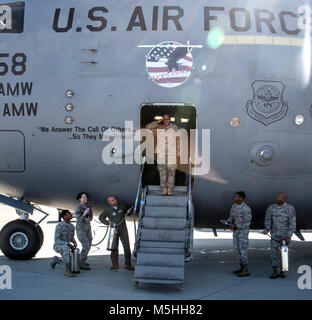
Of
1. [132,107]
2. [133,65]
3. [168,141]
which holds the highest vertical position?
[133,65]

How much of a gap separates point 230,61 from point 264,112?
1309mm

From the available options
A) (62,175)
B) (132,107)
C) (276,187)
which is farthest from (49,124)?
(276,187)

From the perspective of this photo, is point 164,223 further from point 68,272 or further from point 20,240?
point 20,240

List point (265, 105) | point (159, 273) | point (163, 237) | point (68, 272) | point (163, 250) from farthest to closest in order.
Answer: point (265, 105)
point (68, 272)
point (163, 237)
point (163, 250)
point (159, 273)

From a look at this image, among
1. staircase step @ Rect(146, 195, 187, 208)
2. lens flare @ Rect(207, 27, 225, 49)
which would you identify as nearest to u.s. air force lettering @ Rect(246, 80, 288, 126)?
lens flare @ Rect(207, 27, 225, 49)

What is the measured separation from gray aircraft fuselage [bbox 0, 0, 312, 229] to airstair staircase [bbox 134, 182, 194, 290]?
743 mm

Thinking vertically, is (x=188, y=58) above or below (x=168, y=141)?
above

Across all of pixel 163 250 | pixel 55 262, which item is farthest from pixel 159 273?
pixel 55 262

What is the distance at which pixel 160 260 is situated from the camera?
8758mm

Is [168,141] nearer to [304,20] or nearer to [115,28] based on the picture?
[115,28]

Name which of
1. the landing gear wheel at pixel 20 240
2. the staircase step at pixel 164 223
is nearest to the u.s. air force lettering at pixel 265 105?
the staircase step at pixel 164 223

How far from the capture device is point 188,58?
32.8ft

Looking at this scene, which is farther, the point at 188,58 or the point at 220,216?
the point at 220,216

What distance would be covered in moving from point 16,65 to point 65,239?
3.98m
